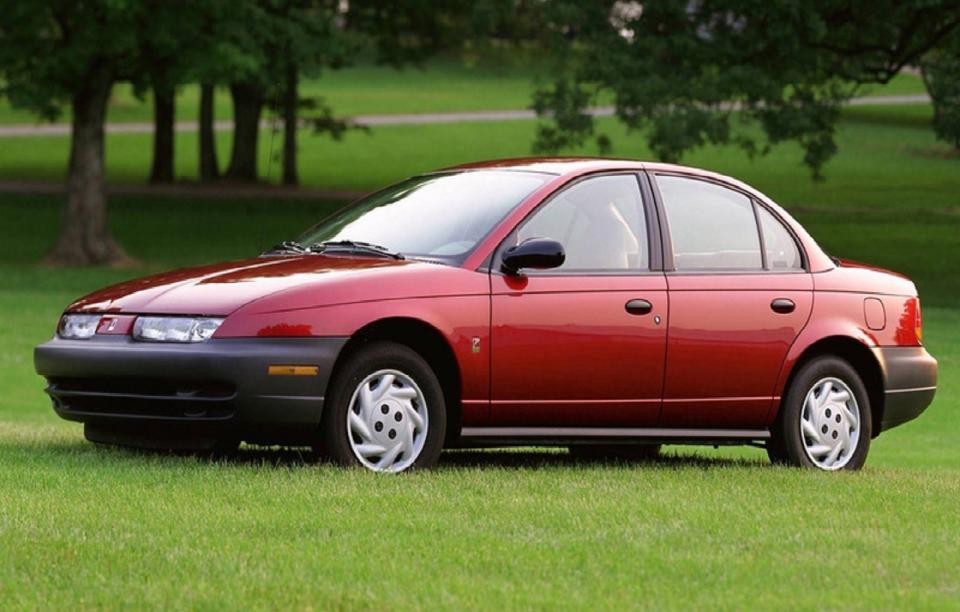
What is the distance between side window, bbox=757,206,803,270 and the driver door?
79 centimetres

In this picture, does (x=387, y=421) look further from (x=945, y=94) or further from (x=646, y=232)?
(x=945, y=94)

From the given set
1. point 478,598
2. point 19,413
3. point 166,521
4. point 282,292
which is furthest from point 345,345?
point 19,413

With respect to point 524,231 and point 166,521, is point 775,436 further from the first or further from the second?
point 166,521

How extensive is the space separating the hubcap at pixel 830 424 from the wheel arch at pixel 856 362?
0.15 meters

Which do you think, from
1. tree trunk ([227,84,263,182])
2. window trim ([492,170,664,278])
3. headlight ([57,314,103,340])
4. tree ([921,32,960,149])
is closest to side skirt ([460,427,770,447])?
window trim ([492,170,664,278])

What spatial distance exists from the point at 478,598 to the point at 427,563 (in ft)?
1.95

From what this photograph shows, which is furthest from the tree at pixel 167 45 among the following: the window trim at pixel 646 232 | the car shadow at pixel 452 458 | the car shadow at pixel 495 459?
the window trim at pixel 646 232

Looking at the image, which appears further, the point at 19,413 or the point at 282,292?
the point at 19,413

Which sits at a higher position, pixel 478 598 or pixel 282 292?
pixel 282 292

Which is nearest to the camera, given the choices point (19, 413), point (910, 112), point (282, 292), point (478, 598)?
point (478, 598)

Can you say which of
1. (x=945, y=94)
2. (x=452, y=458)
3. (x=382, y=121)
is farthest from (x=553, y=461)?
(x=382, y=121)

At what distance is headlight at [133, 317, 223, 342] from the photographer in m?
9.23

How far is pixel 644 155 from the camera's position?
60844mm

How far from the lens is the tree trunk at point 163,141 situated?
50781 mm
